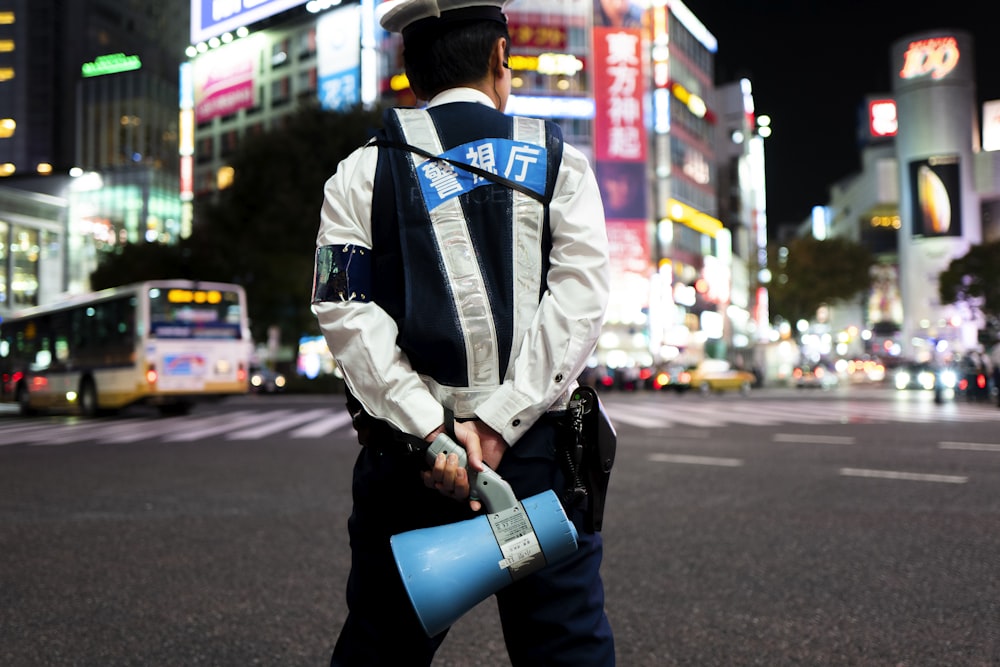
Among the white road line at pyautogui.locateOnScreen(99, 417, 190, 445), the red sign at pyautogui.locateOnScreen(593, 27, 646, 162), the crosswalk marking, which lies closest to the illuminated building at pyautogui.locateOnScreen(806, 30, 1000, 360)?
the red sign at pyautogui.locateOnScreen(593, 27, 646, 162)

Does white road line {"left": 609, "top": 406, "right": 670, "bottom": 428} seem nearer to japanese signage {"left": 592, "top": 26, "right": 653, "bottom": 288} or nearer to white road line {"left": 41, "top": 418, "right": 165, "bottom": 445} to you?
white road line {"left": 41, "top": 418, "right": 165, "bottom": 445}

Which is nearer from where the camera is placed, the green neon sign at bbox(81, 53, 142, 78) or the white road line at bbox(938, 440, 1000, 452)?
the white road line at bbox(938, 440, 1000, 452)

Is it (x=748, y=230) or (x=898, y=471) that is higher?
(x=748, y=230)

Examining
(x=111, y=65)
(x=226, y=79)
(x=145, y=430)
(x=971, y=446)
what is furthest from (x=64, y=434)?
(x=111, y=65)

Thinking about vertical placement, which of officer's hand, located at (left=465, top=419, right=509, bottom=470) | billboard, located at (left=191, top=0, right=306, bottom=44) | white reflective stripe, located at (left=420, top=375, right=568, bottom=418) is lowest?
officer's hand, located at (left=465, top=419, right=509, bottom=470)

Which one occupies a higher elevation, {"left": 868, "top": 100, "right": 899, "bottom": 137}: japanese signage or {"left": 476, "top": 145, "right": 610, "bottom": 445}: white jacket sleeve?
{"left": 868, "top": 100, "right": 899, "bottom": 137}: japanese signage

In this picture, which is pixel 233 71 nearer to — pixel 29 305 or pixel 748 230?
pixel 29 305

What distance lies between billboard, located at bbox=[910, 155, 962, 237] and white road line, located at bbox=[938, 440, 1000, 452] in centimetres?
6884

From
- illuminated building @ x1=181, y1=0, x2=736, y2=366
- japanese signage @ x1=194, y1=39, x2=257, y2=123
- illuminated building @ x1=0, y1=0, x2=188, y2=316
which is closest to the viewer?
illuminated building @ x1=181, y1=0, x2=736, y2=366

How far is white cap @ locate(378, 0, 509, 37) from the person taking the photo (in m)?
1.66

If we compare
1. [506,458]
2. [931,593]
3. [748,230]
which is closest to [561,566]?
[506,458]

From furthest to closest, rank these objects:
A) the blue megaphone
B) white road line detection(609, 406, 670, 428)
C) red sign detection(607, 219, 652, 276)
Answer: red sign detection(607, 219, 652, 276)
white road line detection(609, 406, 670, 428)
the blue megaphone

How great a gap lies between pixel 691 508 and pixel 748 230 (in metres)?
77.2

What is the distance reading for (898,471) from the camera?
25.9 feet
